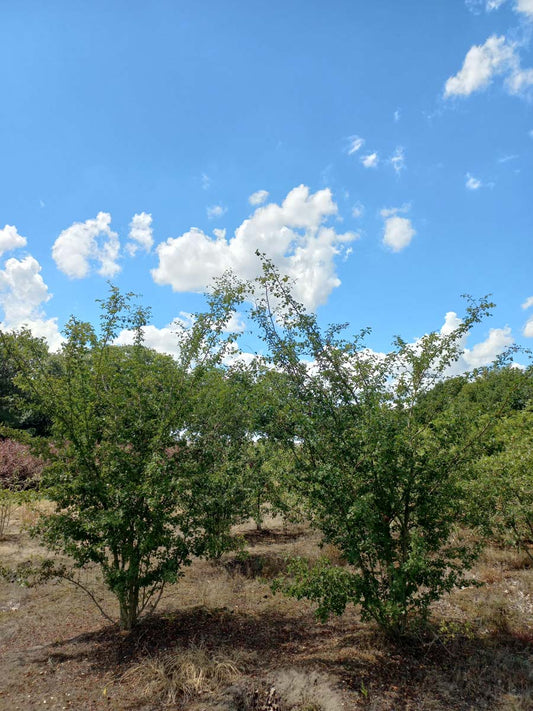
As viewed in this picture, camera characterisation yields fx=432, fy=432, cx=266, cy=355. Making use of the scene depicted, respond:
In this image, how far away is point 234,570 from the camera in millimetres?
8859

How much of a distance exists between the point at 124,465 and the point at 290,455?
1.97 m

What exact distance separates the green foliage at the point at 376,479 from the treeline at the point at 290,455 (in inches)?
0.8

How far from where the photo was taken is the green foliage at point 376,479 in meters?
4.40

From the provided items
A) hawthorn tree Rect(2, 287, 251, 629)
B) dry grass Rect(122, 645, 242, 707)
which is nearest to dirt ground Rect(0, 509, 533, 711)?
dry grass Rect(122, 645, 242, 707)

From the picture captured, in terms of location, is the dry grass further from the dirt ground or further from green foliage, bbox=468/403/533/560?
green foliage, bbox=468/403/533/560

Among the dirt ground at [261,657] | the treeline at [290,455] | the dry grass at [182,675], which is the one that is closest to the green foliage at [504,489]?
the treeline at [290,455]

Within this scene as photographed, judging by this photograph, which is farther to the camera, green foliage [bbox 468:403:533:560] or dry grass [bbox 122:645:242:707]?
green foliage [bbox 468:403:533:560]

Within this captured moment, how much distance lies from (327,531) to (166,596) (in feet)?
12.8

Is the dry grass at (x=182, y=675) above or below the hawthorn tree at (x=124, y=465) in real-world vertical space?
below

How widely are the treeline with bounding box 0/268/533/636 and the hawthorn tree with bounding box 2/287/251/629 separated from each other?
0.02 metres

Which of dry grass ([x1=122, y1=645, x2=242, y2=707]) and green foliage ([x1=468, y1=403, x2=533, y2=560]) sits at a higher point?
green foliage ([x1=468, y1=403, x2=533, y2=560])

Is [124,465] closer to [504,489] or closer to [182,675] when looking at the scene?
[182,675]

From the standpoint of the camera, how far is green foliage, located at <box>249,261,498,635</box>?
4.40 meters

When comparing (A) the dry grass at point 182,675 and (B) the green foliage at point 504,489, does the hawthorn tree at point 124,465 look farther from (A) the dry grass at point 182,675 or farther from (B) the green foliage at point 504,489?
(B) the green foliage at point 504,489
